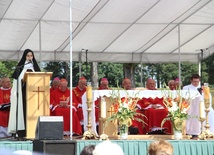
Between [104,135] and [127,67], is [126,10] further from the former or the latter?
[127,67]

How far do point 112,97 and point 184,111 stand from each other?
141cm

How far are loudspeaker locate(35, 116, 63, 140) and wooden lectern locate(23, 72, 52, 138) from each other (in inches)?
62.0

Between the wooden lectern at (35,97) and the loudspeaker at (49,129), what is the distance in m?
1.57

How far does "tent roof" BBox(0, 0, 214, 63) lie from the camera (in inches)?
569

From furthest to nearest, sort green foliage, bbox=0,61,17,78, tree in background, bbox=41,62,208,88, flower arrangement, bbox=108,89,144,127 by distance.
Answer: tree in background, bbox=41,62,208,88, green foliage, bbox=0,61,17,78, flower arrangement, bbox=108,89,144,127

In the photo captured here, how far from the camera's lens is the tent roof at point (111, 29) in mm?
14445

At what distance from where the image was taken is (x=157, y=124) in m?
13.2

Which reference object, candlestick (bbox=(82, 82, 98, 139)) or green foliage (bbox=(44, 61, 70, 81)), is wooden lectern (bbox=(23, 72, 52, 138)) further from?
green foliage (bbox=(44, 61, 70, 81))

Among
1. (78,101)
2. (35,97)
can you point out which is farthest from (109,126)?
(78,101)

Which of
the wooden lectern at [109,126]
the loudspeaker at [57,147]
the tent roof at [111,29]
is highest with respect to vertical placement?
the tent roof at [111,29]

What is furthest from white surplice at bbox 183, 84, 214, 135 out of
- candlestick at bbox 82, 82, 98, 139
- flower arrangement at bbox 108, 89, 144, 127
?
candlestick at bbox 82, 82, 98, 139

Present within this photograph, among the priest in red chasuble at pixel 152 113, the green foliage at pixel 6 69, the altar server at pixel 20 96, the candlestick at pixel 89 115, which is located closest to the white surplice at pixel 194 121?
the priest in red chasuble at pixel 152 113

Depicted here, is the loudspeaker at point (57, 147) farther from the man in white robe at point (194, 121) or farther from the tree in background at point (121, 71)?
the tree in background at point (121, 71)

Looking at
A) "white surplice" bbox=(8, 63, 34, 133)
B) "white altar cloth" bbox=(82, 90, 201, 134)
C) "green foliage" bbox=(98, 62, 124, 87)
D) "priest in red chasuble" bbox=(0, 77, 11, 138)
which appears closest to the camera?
"white altar cloth" bbox=(82, 90, 201, 134)
